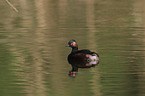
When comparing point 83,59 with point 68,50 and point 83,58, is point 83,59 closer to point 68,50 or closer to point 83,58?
point 83,58

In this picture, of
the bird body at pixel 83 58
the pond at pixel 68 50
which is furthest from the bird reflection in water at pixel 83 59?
the pond at pixel 68 50

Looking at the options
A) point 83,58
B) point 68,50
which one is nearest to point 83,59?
point 83,58

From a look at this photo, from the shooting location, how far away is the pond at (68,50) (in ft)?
43.4

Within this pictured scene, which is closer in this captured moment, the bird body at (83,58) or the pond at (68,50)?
the pond at (68,50)

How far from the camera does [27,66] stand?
625 inches

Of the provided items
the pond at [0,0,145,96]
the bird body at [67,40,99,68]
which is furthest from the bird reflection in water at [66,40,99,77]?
the pond at [0,0,145,96]

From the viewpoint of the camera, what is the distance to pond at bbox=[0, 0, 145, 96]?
1322 centimetres

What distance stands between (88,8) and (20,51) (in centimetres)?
1819

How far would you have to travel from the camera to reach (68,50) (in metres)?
19.4

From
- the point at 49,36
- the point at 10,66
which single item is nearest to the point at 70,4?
the point at 49,36

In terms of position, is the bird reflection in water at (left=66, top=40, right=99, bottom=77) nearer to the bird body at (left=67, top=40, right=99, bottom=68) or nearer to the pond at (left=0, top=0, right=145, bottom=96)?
the bird body at (left=67, top=40, right=99, bottom=68)

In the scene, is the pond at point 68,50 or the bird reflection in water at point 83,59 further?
the bird reflection in water at point 83,59

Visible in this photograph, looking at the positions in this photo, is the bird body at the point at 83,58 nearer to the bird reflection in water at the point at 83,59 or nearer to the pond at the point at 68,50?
the bird reflection in water at the point at 83,59

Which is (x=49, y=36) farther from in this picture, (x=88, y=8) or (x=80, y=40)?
(x=88, y=8)
